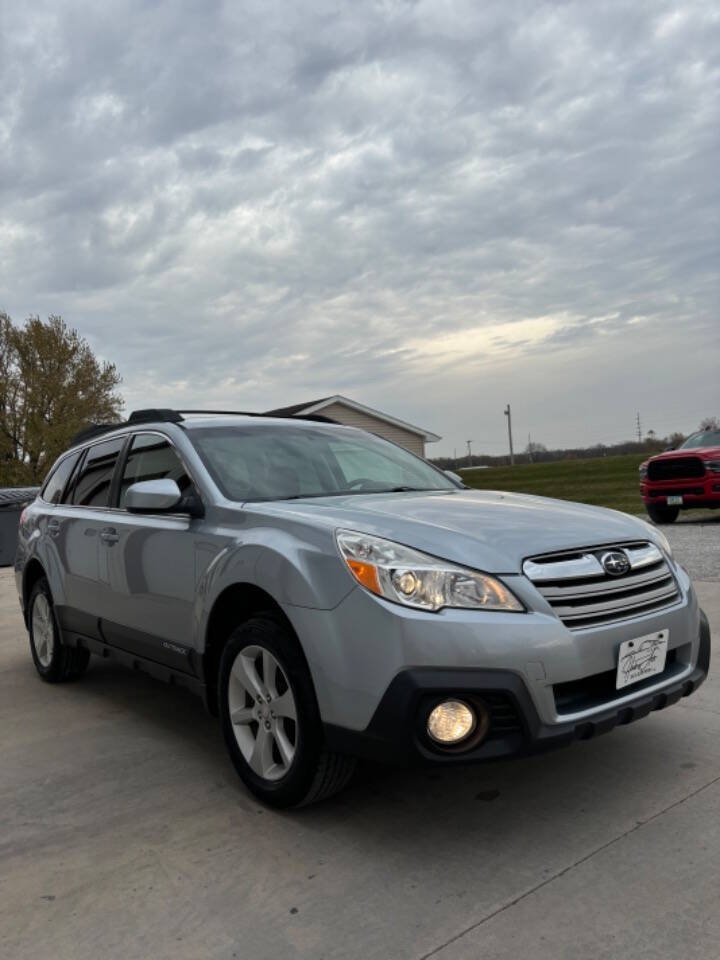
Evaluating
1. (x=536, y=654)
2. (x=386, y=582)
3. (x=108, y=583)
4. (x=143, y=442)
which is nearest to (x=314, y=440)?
(x=143, y=442)

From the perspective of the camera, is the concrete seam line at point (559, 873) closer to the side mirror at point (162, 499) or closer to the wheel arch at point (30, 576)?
the side mirror at point (162, 499)

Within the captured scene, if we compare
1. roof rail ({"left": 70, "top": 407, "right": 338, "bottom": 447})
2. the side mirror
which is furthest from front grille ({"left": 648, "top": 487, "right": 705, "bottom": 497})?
the side mirror

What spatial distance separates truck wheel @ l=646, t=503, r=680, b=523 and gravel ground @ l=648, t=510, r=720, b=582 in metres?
0.18

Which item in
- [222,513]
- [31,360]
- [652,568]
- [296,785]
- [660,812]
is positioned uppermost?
[31,360]

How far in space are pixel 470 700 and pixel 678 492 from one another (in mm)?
11910

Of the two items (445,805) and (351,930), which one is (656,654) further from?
(351,930)

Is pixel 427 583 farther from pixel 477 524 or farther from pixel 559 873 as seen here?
pixel 559 873

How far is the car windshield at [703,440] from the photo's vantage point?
14470 mm

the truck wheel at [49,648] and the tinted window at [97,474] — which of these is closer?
the tinted window at [97,474]

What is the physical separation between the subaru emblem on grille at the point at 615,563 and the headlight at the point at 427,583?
44cm

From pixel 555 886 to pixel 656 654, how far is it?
94 centimetres

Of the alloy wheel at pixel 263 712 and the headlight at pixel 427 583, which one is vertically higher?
the headlight at pixel 427 583

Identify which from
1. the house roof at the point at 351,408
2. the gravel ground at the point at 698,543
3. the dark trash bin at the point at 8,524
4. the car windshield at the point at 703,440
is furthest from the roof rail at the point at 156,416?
the house roof at the point at 351,408

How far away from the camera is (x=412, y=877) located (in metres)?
2.63
